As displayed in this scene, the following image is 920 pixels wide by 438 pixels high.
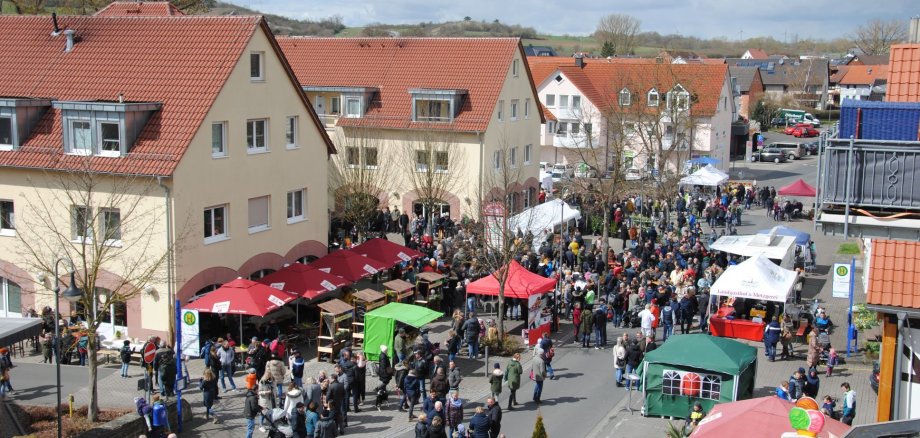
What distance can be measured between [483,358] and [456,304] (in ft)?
18.0

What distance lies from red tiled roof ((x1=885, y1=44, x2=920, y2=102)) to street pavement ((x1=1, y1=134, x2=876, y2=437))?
25.0ft

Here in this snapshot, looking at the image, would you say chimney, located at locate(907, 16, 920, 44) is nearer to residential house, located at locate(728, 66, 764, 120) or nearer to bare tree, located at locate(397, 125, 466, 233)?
bare tree, located at locate(397, 125, 466, 233)

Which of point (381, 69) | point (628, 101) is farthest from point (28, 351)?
point (628, 101)

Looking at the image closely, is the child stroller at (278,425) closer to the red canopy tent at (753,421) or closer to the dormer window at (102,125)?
the red canopy tent at (753,421)

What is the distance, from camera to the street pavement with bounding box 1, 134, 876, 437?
19906mm

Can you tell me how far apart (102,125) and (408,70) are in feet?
68.6

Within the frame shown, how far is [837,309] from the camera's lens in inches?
1210

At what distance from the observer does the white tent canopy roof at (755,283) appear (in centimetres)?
2575

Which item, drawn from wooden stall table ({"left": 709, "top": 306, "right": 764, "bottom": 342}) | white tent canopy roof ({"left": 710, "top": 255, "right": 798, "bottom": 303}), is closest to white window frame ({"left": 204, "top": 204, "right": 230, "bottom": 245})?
white tent canopy roof ({"left": 710, "top": 255, "right": 798, "bottom": 303})

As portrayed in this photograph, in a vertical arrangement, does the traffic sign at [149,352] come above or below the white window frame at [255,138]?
below

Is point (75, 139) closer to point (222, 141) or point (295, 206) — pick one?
→ point (222, 141)

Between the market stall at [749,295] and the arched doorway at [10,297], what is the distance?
19.8 meters

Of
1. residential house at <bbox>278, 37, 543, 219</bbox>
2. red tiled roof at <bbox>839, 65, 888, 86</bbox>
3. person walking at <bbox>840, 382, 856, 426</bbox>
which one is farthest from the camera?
red tiled roof at <bbox>839, 65, 888, 86</bbox>

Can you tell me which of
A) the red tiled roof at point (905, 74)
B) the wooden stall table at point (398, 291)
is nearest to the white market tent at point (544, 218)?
the wooden stall table at point (398, 291)
